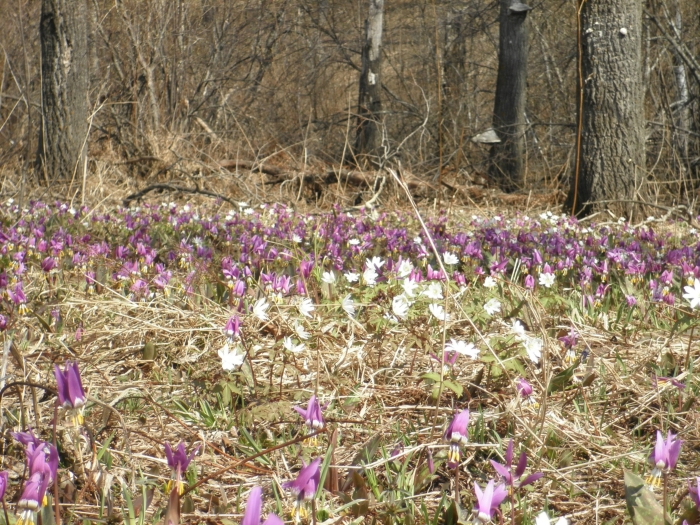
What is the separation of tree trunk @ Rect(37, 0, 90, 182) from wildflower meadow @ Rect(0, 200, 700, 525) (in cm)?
494

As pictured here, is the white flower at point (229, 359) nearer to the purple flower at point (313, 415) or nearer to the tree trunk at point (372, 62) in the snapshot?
the purple flower at point (313, 415)

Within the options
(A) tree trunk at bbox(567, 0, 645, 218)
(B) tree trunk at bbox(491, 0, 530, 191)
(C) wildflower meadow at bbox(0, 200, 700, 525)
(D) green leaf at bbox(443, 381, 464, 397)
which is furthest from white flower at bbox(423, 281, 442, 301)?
(B) tree trunk at bbox(491, 0, 530, 191)

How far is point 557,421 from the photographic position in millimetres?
2082

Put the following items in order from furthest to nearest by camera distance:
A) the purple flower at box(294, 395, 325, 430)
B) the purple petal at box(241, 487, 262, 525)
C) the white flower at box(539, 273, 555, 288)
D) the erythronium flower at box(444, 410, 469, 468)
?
the white flower at box(539, 273, 555, 288) → the purple flower at box(294, 395, 325, 430) → the erythronium flower at box(444, 410, 469, 468) → the purple petal at box(241, 487, 262, 525)

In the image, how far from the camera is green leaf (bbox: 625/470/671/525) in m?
1.49

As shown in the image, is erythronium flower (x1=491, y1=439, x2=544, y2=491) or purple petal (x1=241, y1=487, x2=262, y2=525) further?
erythronium flower (x1=491, y1=439, x2=544, y2=491)

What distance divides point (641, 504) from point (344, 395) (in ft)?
3.52

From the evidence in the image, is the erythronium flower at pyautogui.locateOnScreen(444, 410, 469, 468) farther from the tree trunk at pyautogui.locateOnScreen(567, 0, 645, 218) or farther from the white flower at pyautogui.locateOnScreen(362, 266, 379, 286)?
the tree trunk at pyautogui.locateOnScreen(567, 0, 645, 218)

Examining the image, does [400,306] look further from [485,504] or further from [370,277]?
[485,504]

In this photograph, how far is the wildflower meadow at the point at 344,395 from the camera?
1612 mm

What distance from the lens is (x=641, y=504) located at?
59.6 inches

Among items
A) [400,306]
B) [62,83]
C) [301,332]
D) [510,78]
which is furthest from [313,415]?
[510,78]

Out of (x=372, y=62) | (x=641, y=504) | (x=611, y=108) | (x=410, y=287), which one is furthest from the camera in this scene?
(x=372, y=62)

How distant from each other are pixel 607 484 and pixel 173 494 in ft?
3.70
